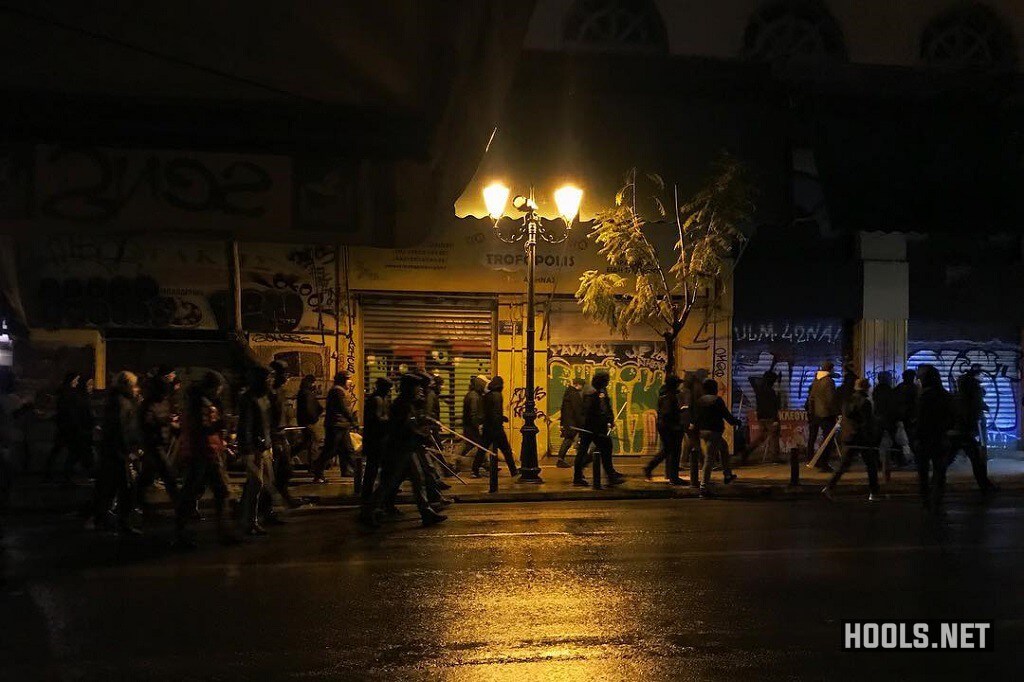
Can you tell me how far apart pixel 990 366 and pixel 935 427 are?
783 cm

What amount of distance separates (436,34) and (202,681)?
379 cm

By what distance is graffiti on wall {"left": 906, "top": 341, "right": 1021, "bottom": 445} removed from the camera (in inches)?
693

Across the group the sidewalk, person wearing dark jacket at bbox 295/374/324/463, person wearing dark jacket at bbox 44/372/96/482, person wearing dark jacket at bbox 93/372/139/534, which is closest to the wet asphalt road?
person wearing dark jacket at bbox 93/372/139/534

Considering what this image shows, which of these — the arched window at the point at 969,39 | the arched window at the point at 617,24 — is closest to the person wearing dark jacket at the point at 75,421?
the arched window at the point at 617,24

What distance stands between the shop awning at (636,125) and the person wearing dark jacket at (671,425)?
4207 mm

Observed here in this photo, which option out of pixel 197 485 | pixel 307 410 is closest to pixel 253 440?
pixel 197 485

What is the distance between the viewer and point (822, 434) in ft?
53.8

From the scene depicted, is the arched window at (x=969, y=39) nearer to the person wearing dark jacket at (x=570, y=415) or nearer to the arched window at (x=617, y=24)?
the arched window at (x=617, y=24)

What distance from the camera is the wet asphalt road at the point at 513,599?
522 cm

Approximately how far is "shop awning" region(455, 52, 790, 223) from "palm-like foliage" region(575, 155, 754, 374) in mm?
1827

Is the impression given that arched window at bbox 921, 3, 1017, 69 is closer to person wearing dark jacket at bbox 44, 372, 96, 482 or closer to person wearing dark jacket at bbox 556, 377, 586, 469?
person wearing dark jacket at bbox 556, 377, 586, 469

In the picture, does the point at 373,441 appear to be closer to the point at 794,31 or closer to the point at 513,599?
the point at 513,599

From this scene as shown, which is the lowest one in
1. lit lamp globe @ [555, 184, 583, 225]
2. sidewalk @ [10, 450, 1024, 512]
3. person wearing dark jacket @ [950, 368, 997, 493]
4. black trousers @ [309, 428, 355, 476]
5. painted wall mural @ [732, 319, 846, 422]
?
sidewalk @ [10, 450, 1024, 512]

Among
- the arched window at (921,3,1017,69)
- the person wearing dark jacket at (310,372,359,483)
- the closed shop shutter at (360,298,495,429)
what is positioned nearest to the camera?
the person wearing dark jacket at (310,372,359,483)
